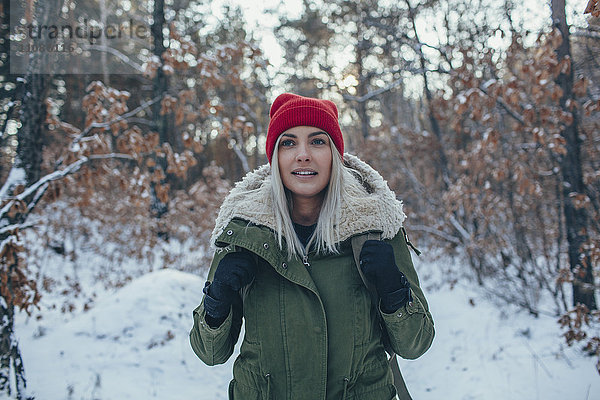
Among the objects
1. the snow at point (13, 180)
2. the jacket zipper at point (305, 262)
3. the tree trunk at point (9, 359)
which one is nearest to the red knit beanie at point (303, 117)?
the jacket zipper at point (305, 262)

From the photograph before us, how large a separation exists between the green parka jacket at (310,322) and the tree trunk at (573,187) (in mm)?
3299

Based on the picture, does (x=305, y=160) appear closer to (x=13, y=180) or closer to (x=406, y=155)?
(x=13, y=180)

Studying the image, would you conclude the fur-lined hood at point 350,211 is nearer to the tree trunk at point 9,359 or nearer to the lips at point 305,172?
the lips at point 305,172

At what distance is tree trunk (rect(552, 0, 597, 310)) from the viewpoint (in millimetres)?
3936

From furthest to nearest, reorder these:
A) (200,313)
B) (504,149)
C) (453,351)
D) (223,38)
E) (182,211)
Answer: (223,38) → (182,211) → (504,149) → (453,351) → (200,313)

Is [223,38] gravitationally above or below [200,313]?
above

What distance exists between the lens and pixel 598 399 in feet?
10.2

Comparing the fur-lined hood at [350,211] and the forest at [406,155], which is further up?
the forest at [406,155]

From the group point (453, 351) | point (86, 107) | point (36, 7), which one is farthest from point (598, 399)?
point (36, 7)

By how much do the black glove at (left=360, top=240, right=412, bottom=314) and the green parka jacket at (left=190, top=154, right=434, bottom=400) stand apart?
5 centimetres

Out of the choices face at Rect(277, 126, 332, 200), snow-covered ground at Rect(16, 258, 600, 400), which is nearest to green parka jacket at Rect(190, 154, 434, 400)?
face at Rect(277, 126, 332, 200)

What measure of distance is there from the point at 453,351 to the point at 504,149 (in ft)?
10.6

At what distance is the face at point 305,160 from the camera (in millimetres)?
1688

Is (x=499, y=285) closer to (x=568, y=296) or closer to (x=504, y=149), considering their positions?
(x=568, y=296)
